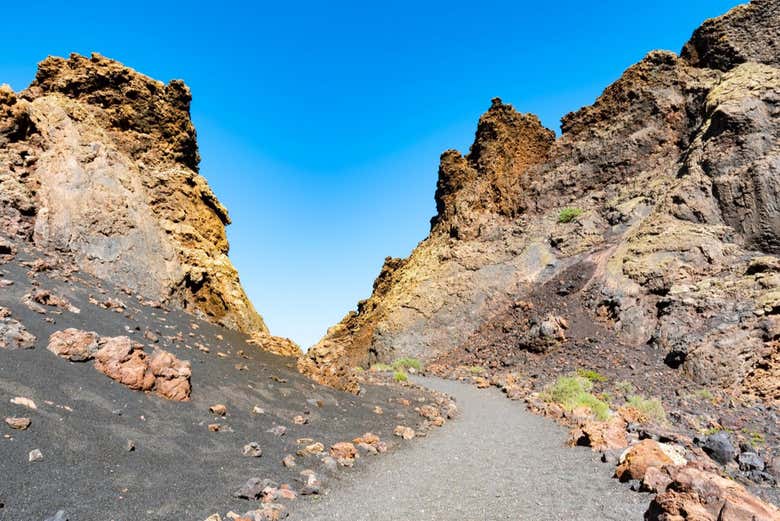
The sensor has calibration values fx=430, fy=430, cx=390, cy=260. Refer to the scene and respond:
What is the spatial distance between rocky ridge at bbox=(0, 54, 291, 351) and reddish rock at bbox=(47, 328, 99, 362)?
355 inches

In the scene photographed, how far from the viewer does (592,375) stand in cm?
2008

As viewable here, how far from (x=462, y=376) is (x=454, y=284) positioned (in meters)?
12.1

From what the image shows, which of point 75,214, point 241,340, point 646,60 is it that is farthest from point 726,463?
point 646,60

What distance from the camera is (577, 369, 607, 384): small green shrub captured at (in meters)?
19.7

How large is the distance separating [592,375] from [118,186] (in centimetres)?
2397

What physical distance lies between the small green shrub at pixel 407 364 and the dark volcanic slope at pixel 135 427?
16.9 m

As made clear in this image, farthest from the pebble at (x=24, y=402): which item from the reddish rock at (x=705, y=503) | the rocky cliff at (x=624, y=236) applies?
the rocky cliff at (x=624, y=236)

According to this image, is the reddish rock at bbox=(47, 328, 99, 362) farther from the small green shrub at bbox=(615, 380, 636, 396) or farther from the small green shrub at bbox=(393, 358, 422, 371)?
the small green shrub at bbox=(393, 358, 422, 371)

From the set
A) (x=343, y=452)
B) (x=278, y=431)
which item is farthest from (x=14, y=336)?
(x=343, y=452)

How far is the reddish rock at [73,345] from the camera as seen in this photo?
901 centimetres

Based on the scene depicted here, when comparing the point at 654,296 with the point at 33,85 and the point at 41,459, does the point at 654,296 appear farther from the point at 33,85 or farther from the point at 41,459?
the point at 33,85

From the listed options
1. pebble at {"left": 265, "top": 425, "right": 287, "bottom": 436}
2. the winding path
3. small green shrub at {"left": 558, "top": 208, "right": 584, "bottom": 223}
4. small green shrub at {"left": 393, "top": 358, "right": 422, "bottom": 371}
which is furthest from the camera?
small green shrub at {"left": 558, "top": 208, "right": 584, "bottom": 223}

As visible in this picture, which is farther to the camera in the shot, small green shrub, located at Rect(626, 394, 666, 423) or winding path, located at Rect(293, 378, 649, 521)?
small green shrub, located at Rect(626, 394, 666, 423)

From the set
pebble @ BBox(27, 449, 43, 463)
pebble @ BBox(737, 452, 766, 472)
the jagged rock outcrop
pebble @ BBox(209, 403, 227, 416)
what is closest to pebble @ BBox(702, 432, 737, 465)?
pebble @ BBox(737, 452, 766, 472)
